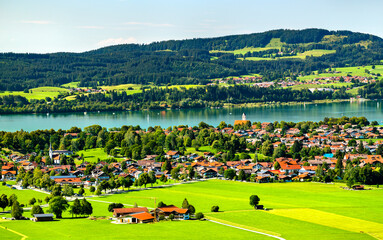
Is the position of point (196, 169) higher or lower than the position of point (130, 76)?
lower

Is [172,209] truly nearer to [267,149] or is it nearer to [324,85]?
[267,149]

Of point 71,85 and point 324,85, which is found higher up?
point 71,85

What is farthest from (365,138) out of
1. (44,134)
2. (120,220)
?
(120,220)

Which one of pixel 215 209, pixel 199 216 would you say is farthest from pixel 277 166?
pixel 199 216

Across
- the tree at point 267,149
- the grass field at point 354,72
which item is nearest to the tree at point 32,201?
the tree at point 267,149

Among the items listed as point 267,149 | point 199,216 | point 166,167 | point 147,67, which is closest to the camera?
point 199,216

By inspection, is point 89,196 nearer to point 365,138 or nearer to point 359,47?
point 365,138

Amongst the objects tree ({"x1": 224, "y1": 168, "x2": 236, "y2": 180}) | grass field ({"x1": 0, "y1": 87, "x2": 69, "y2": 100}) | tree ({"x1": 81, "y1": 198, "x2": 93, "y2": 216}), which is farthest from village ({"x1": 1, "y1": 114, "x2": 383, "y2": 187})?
grass field ({"x1": 0, "y1": 87, "x2": 69, "y2": 100})
